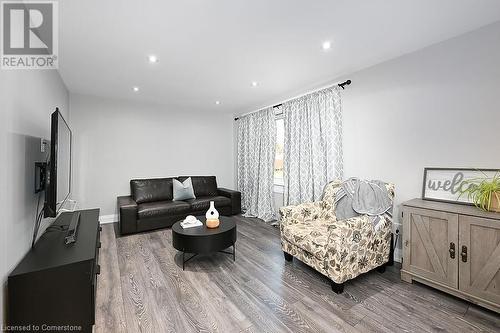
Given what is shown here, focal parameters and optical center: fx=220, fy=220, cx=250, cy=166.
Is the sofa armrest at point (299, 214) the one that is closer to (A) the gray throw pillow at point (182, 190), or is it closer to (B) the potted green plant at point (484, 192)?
(B) the potted green plant at point (484, 192)

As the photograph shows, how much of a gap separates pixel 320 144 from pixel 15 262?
3423 millimetres

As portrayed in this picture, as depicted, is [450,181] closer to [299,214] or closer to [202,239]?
[299,214]

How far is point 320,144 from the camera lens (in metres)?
3.40

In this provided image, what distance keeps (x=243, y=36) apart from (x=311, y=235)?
214cm

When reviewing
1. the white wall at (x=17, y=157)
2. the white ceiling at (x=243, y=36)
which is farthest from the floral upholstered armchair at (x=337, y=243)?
the white wall at (x=17, y=157)

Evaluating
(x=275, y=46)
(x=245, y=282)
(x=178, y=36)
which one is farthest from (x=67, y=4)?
(x=245, y=282)

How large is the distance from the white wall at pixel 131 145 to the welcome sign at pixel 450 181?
13.8 ft

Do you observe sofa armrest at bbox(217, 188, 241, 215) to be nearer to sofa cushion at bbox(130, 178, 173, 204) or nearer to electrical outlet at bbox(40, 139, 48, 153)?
sofa cushion at bbox(130, 178, 173, 204)

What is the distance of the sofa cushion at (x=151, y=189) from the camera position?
421 centimetres

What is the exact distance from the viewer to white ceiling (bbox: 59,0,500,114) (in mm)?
1758

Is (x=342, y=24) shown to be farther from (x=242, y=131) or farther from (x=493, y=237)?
(x=242, y=131)

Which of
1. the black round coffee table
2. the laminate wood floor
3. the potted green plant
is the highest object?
the potted green plant

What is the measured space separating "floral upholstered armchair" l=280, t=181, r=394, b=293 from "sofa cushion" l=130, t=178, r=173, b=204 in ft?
8.91

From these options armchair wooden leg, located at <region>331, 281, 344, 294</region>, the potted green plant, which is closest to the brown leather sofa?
armchair wooden leg, located at <region>331, 281, 344, 294</region>
